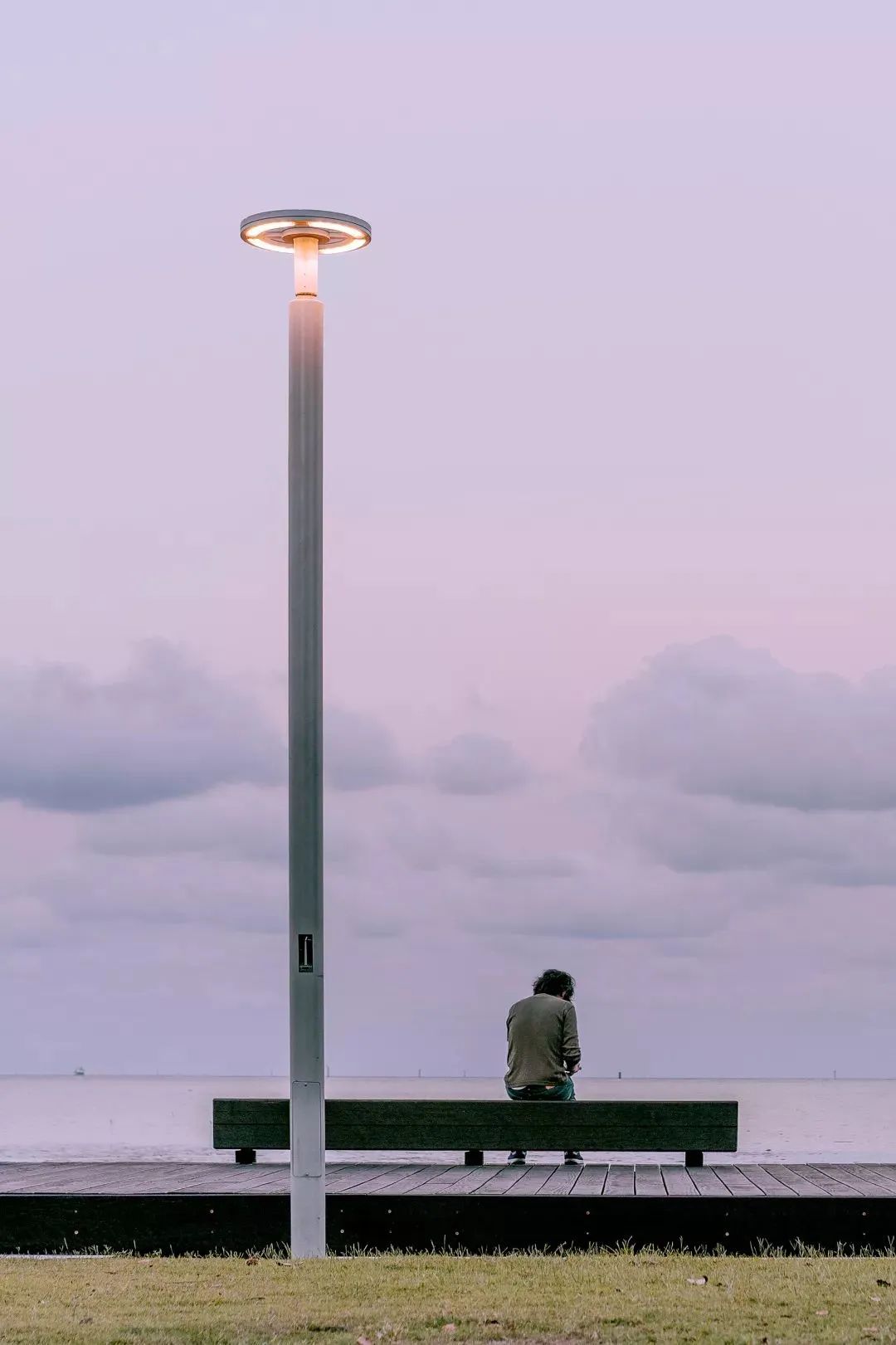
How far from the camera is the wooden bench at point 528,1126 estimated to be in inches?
546

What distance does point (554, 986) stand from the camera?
15.5 metres

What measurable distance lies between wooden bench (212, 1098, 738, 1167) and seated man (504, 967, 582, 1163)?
3.03 ft

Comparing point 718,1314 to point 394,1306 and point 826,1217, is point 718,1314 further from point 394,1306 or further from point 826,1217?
point 826,1217

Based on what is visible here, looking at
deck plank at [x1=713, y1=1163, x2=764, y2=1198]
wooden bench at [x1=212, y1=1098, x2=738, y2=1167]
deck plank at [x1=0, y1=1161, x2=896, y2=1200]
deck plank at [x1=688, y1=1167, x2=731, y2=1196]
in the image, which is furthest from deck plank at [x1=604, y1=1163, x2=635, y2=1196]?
deck plank at [x1=713, y1=1163, x2=764, y2=1198]

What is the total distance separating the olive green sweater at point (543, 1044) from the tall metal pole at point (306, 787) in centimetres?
448

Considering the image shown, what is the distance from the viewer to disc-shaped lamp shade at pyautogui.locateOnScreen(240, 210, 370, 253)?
11062mm

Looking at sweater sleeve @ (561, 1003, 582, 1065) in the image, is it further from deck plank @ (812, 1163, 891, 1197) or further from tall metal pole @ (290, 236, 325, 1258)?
tall metal pole @ (290, 236, 325, 1258)

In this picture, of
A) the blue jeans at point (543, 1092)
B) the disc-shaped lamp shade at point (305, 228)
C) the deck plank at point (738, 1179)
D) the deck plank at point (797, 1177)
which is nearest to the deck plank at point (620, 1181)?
the deck plank at point (738, 1179)

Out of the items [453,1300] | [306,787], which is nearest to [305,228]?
[306,787]

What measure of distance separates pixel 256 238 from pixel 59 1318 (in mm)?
6417

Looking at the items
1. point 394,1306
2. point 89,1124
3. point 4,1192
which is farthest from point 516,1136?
point 89,1124

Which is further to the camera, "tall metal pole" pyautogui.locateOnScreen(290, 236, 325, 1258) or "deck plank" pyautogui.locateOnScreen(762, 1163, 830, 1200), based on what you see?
"deck plank" pyautogui.locateOnScreen(762, 1163, 830, 1200)

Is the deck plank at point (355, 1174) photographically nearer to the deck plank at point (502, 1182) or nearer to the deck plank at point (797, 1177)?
the deck plank at point (502, 1182)

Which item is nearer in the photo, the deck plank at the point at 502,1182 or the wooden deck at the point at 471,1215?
the wooden deck at the point at 471,1215
